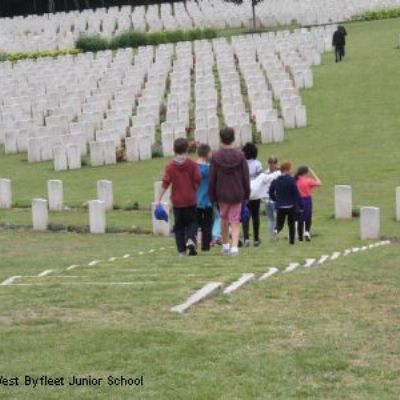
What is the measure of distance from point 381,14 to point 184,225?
48549 mm

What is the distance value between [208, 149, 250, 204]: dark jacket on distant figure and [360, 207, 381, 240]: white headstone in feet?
12.1

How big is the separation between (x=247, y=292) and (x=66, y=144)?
17.1 metres

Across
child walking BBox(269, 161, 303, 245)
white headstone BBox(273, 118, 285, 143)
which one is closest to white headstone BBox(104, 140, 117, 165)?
white headstone BBox(273, 118, 285, 143)

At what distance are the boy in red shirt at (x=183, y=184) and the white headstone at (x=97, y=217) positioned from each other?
4.97 meters

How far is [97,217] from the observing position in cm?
→ 1834

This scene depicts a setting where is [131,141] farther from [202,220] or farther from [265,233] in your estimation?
[202,220]

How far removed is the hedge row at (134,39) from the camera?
52.8 m

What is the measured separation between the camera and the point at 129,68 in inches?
1550

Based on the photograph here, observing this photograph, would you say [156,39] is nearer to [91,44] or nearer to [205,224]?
[91,44]

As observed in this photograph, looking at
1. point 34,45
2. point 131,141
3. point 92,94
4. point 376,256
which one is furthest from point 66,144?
point 34,45

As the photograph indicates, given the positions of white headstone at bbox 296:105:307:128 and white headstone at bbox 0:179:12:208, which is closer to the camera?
white headstone at bbox 0:179:12:208

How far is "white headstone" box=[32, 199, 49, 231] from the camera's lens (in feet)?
61.9

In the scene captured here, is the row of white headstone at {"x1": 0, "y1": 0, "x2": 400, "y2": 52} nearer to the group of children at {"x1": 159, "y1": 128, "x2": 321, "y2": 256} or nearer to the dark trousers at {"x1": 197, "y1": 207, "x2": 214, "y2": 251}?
the group of children at {"x1": 159, "y1": 128, "x2": 321, "y2": 256}

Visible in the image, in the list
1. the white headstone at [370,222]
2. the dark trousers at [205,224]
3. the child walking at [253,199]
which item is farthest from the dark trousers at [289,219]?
the dark trousers at [205,224]
